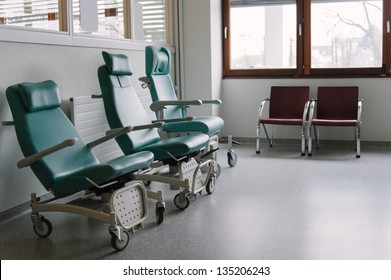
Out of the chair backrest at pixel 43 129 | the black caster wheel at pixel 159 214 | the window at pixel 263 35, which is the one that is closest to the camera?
the chair backrest at pixel 43 129

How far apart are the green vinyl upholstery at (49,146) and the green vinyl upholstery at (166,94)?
1.21m

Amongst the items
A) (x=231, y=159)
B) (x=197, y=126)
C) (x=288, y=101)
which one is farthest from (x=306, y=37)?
(x=197, y=126)

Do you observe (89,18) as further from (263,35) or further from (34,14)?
(263,35)

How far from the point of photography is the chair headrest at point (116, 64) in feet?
14.1

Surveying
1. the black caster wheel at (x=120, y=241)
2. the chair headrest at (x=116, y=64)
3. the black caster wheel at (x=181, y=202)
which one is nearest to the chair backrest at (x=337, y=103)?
the chair headrest at (x=116, y=64)

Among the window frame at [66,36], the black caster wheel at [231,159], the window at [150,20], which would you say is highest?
the window at [150,20]

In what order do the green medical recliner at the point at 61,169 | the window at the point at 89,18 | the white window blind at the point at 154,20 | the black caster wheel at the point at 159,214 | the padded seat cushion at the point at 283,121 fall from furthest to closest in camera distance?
the padded seat cushion at the point at 283,121, the white window blind at the point at 154,20, the window at the point at 89,18, the black caster wheel at the point at 159,214, the green medical recliner at the point at 61,169

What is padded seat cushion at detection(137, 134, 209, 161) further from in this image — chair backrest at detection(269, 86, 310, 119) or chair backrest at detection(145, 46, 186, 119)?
chair backrest at detection(269, 86, 310, 119)

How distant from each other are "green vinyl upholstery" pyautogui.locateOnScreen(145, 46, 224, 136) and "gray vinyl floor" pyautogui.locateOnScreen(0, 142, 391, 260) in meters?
0.53

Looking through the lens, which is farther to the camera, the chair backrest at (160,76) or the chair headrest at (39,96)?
the chair backrest at (160,76)

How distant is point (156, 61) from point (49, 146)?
6.21 ft

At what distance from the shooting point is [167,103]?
484 centimetres

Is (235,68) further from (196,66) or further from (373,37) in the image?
(373,37)

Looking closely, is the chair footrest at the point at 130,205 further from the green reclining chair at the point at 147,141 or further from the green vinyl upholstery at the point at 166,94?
the green vinyl upholstery at the point at 166,94
